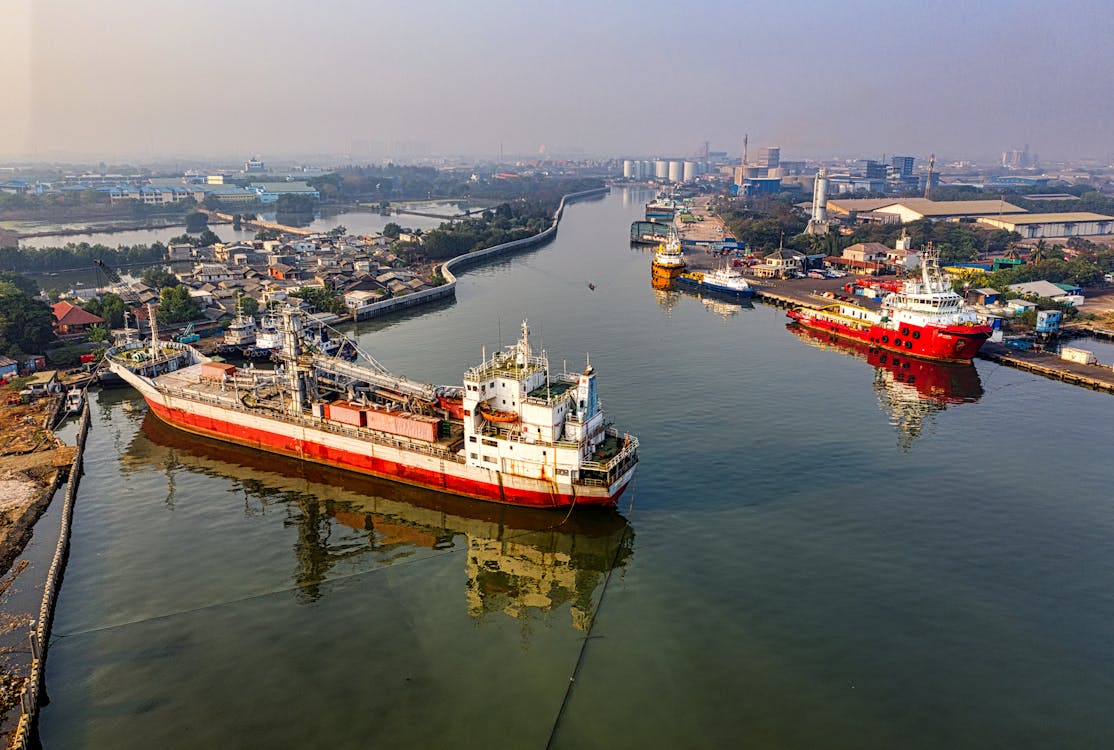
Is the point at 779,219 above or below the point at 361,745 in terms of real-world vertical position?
above

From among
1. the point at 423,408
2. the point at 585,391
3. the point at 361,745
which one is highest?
the point at 585,391

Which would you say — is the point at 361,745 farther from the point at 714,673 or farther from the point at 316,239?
the point at 316,239

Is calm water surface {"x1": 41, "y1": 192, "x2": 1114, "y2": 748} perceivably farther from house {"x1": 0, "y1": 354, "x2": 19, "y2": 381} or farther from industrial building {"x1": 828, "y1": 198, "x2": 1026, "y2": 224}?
industrial building {"x1": 828, "y1": 198, "x2": 1026, "y2": 224}

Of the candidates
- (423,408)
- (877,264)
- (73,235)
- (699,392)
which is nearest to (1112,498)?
(699,392)

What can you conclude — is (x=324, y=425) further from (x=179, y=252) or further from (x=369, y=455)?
(x=179, y=252)

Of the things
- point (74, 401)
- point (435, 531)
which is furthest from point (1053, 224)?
point (74, 401)

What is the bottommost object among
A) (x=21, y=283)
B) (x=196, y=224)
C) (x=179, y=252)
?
(x=21, y=283)

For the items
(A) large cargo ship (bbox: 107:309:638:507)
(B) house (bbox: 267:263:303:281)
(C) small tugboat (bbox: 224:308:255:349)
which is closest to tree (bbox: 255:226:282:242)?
(B) house (bbox: 267:263:303:281)
